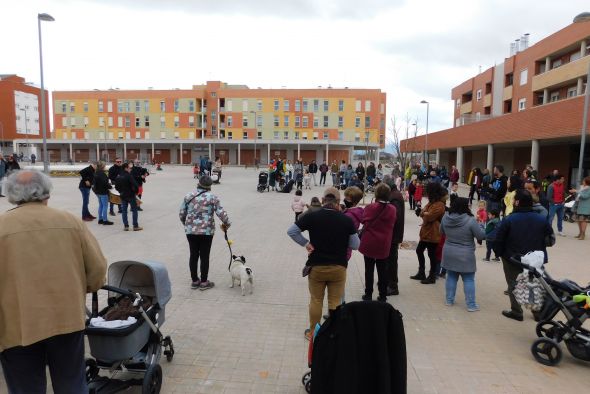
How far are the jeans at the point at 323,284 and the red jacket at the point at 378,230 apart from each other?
154 centimetres

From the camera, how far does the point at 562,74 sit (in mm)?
26469

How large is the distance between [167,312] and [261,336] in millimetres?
1462

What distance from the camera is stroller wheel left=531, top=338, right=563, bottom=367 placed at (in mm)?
4355

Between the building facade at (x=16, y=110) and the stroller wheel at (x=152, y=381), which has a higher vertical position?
the building facade at (x=16, y=110)

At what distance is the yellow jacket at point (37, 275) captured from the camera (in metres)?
2.46

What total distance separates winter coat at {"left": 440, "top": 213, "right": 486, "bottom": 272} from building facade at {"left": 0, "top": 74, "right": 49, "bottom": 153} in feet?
287

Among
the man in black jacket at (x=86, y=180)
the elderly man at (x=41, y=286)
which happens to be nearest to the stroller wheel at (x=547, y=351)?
the elderly man at (x=41, y=286)

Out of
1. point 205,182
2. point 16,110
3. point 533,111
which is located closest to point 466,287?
point 205,182

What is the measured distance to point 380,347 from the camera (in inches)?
101

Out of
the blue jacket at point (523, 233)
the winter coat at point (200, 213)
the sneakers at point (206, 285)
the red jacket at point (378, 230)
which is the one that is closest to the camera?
the blue jacket at point (523, 233)

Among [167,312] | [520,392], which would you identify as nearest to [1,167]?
[167,312]

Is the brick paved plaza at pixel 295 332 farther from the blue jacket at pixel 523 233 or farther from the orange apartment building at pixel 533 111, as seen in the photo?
the orange apartment building at pixel 533 111

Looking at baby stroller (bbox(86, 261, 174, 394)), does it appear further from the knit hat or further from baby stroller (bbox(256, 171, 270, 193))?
baby stroller (bbox(256, 171, 270, 193))

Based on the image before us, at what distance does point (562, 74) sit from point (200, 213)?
28845 mm
